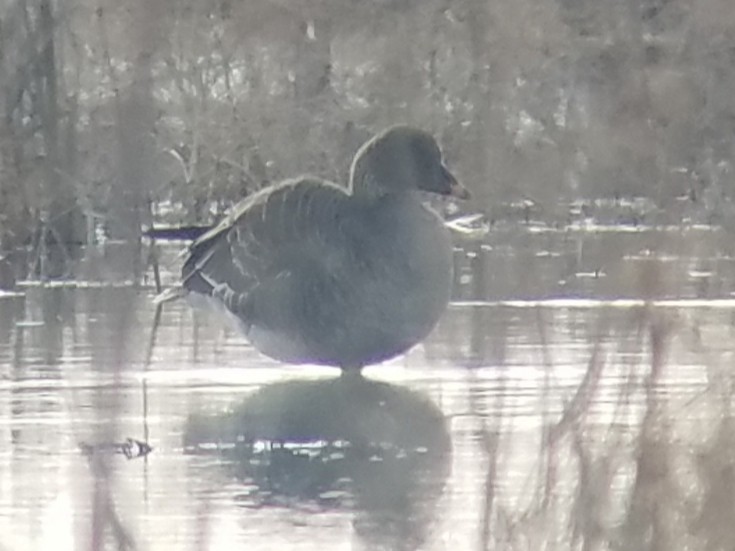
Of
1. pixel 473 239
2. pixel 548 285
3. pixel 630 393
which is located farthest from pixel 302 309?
pixel 473 239

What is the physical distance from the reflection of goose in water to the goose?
0.16m

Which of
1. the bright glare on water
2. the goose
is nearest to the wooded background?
Result: the goose

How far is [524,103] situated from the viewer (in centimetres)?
565

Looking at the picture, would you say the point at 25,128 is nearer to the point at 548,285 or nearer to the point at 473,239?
the point at 473,239

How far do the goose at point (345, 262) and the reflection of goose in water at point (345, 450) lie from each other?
0.51 feet

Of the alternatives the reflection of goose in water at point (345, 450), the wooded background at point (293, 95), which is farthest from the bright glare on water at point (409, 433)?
the wooded background at point (293, 95)

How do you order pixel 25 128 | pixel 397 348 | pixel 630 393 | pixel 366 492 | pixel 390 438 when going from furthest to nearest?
1. pixel 25 128
2. pixel 397 348
3. pixel 390 438
4. pixel 366 492
5. pixel 630 393

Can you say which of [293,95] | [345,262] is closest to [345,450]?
[345,262]

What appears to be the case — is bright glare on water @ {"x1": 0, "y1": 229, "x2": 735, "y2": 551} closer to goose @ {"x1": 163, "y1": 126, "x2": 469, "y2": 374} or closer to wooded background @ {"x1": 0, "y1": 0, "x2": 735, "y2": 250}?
goose @ {"x1": 163, "y1": 126, "x2": 469, "y2": 374}

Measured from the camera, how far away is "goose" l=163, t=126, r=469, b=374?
9.48 feet

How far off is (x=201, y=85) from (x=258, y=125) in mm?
224

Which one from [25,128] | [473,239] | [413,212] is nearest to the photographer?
[413,212]

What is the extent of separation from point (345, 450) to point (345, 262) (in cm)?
77

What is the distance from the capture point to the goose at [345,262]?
2.89 meters
